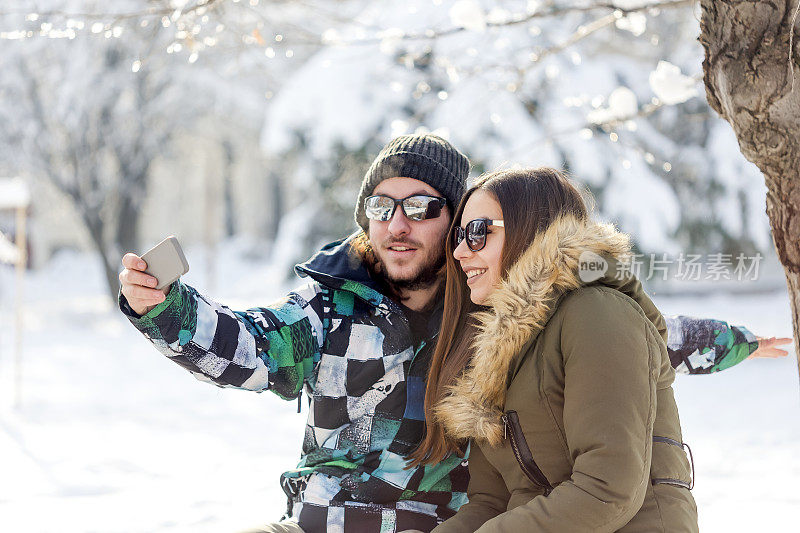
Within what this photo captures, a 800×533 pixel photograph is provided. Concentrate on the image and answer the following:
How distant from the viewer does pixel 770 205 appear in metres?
2.12

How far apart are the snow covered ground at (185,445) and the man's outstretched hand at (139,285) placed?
676 millimetres

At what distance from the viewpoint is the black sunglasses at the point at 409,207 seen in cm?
238

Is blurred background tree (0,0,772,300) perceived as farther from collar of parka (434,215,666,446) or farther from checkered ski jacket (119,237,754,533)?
collar of parka (434,215,666,446)

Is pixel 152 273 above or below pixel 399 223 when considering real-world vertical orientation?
below

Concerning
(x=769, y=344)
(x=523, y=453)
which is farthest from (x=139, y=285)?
(x=769, y=344)

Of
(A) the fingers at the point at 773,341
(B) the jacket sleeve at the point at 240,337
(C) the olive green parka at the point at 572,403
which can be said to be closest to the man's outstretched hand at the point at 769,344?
(A) the fingers at the point at 773,341

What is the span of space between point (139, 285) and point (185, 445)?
3697mm

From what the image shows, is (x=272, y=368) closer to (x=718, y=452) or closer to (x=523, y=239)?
(x=523, y=239)

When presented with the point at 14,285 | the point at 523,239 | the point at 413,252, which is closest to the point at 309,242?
the point at 413,252

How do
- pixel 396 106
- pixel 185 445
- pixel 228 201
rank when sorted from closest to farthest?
pixel 185 445, pixel 396 106, pixel 228 201

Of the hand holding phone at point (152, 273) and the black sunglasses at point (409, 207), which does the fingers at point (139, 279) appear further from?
the black sunglasses at point (409, 207)

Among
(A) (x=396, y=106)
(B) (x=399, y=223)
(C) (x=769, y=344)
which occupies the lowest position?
(C) (x=769, y=344)

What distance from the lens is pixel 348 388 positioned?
2273mm

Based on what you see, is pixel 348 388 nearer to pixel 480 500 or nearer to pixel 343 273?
pixel 343 273
